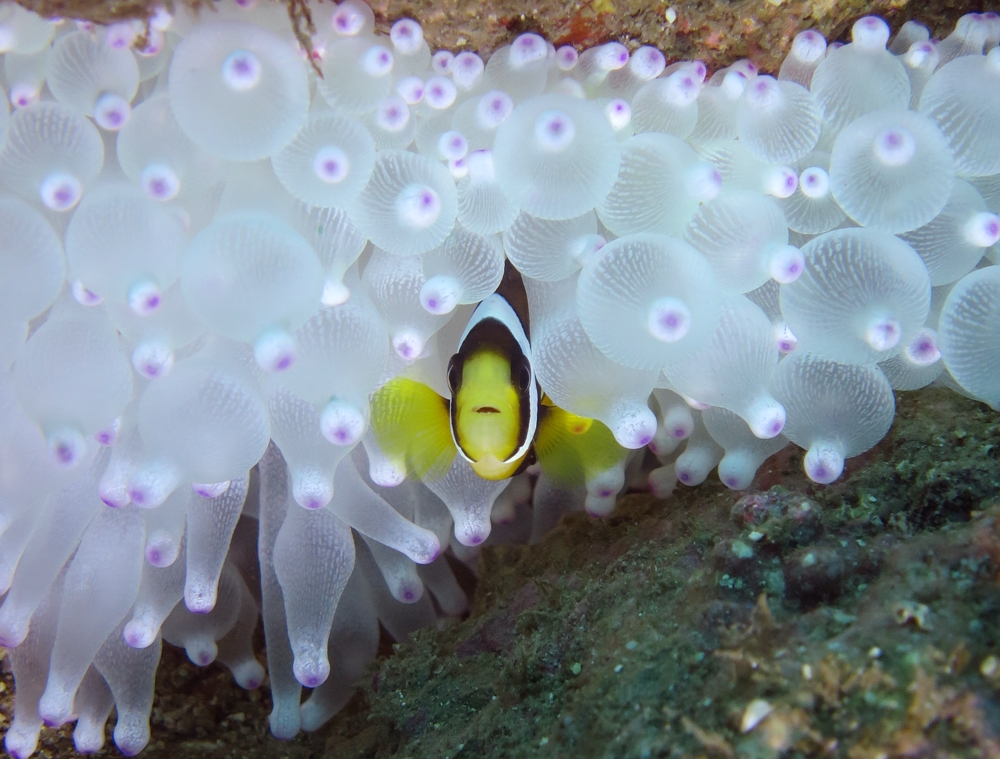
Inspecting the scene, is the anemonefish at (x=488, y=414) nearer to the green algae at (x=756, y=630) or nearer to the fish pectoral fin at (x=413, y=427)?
the fish pectoral fin at (x=413, y=427)

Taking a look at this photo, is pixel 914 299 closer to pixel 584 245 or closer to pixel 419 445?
pixel 584 245

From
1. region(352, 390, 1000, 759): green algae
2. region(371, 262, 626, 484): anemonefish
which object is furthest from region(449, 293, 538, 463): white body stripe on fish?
region(352, 390, 1000, 759): green algae

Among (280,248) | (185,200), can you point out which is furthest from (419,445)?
(185,200)

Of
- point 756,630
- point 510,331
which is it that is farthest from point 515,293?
point 756,630

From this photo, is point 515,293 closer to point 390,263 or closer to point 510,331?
point 510,331

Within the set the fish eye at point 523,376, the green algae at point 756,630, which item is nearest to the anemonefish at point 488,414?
the fish eye at point 523,376

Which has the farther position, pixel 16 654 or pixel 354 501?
pixel 16 654

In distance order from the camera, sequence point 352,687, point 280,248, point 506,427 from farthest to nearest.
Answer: point 352,687 → point 506,427 → point 280,248
